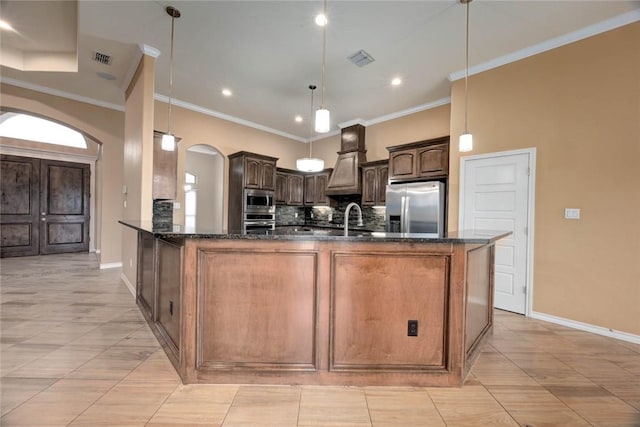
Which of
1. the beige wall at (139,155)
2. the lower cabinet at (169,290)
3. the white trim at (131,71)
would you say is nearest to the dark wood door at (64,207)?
the white trim at (131,71)

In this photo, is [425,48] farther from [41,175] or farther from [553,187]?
[41,175]

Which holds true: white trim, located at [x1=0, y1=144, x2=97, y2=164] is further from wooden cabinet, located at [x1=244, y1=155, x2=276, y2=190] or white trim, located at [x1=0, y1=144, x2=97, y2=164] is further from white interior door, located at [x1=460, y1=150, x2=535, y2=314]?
white interior door, located at [x1=460, y1=150, x2=535, y2=314]

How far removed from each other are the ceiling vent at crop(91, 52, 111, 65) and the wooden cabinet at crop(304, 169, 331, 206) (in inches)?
163

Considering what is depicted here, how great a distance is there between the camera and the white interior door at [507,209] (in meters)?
3.23

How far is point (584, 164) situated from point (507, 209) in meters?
0.82

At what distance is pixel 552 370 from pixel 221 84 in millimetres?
5071

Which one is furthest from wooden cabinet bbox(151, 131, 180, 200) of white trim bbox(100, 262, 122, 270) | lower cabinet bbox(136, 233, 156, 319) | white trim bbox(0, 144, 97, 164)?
white trim bbox(0, 144, 97, 164)

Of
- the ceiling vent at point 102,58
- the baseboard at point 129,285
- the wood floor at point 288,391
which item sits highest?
the ceiling vent at point 102,58

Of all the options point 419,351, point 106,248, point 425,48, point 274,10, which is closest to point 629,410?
point 419,351

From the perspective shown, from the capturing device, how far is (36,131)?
6387mm

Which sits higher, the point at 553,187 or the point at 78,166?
the point at 78,166

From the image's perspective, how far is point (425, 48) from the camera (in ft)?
10.8

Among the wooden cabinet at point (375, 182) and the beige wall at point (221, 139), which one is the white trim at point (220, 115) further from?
the wooden cabinet at point (375, 182)

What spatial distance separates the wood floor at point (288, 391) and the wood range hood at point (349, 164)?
366 cm
